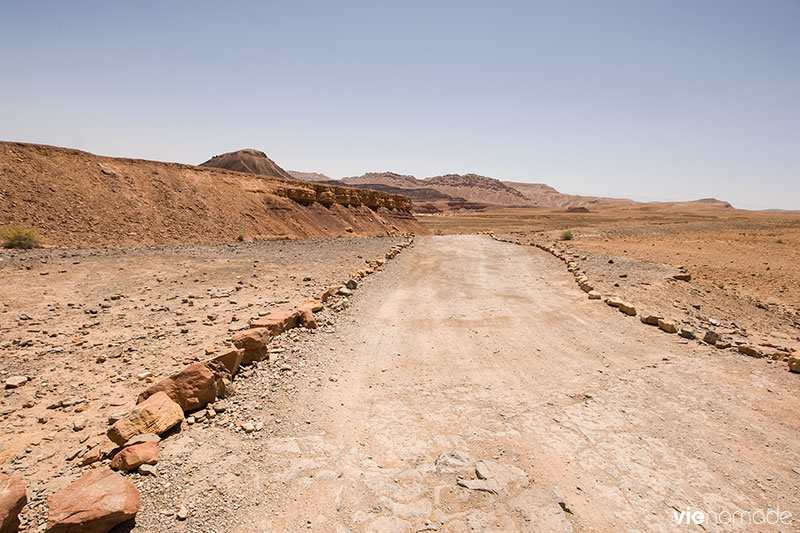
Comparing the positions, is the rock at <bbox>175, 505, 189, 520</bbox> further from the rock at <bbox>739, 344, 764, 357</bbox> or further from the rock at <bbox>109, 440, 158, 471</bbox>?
the rock at <bbox>739, 344, 764, 357</bbox>

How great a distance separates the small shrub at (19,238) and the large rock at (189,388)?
15885mm

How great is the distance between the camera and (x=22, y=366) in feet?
18.6

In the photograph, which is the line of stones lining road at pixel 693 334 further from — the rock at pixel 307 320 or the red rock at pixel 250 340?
the red rock at pixel 250 340

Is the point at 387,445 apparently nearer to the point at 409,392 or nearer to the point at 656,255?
the point at 409,392

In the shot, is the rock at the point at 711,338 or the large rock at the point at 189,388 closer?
the large rock at the point at 189,388

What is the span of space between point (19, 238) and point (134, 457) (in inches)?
683

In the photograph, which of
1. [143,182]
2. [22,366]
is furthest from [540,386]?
[143,182]

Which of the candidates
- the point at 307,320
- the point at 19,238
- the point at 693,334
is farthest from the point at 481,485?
the point at 19,238

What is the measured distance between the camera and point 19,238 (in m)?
15.2

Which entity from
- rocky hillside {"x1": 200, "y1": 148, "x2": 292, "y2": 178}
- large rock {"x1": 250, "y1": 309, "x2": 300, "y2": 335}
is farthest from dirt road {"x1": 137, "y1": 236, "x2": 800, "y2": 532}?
rocky hillside {"x1": 200, "y1": 148, "x2": 292, "y2": 178}

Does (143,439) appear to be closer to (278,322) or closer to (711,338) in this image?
(278,322)

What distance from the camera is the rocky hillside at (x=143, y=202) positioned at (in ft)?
60.8

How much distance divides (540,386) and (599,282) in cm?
891

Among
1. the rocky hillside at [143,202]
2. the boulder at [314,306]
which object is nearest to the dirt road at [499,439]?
the boulder at [314,306]
